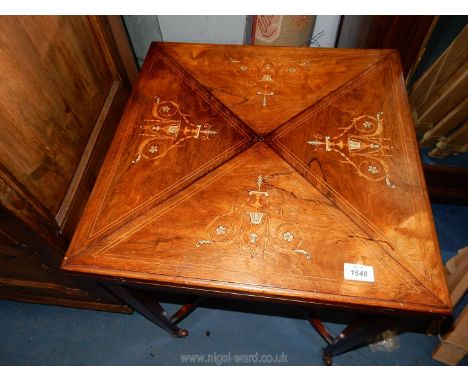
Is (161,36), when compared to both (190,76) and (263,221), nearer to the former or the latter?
(190,76)

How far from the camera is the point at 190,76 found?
1514 millimetres

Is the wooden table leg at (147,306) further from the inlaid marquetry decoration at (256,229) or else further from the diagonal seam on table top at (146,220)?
the inlaid marquetry decoration at (256,229)

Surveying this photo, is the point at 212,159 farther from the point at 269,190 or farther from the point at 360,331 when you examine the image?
the point at 360,331

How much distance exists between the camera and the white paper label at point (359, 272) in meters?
1.00

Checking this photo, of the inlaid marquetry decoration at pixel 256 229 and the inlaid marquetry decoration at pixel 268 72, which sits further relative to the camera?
the inlaid marquetry decoration at pixel 268 72

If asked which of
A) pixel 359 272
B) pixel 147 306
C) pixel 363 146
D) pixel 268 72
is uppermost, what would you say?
pixel 268 72

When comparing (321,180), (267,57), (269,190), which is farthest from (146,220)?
(267,57)

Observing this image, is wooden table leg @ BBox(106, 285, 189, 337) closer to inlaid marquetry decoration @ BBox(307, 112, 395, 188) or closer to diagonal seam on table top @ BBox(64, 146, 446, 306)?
diagonal seam on table top @ BBox(64, 146, 446, 306)

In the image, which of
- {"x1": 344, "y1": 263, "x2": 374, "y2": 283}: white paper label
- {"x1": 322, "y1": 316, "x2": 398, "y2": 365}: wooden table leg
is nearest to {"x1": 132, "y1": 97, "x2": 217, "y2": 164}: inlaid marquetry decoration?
{"x1": 344, "y1": 263, "x2": 374, "y2": 283}: white paper label

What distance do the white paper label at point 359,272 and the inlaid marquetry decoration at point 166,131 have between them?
0.74 meters

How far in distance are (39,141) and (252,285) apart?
0.95 m

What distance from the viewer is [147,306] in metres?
1.47

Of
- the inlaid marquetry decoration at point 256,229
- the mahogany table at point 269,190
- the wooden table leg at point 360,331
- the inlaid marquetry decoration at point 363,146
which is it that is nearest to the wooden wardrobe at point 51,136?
the mahogany table at point 269,190

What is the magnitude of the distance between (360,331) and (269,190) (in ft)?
2.24
